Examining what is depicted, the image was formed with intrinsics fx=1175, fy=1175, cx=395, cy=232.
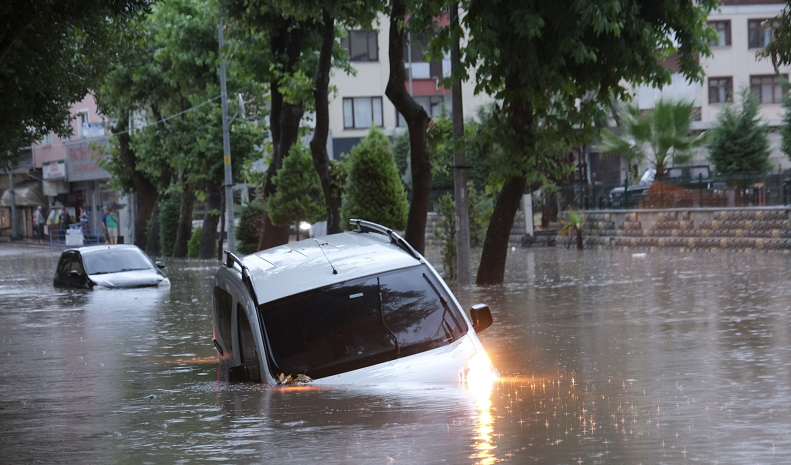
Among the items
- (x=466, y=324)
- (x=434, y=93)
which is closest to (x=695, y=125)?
(x=434, y=93)

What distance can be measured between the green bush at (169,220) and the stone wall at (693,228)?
59.4 feet

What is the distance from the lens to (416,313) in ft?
28.7

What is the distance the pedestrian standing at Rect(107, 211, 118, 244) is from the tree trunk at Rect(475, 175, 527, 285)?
37865mm

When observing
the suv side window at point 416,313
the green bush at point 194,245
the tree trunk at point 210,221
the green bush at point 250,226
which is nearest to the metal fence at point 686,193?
the green bush at point 250,226

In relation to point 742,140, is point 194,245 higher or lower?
lower

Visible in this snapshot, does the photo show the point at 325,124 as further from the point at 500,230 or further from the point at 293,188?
the point at 500,230

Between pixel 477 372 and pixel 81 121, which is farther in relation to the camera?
pixel 81 121

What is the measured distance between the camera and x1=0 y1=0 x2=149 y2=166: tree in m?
11.6

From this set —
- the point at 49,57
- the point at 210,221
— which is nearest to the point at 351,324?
the point at 49,57

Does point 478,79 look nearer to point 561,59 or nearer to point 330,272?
point 561,59

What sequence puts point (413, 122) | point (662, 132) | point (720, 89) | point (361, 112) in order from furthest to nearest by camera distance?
point (361, 112) < point (720, 89) < point (662, 132) < point (413, 122)

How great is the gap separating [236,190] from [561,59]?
3797cm

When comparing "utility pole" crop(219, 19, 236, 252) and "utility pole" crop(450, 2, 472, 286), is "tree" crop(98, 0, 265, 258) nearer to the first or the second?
"utility pole" crop(219, 19, 236, 252)

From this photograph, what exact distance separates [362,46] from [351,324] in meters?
51.0
